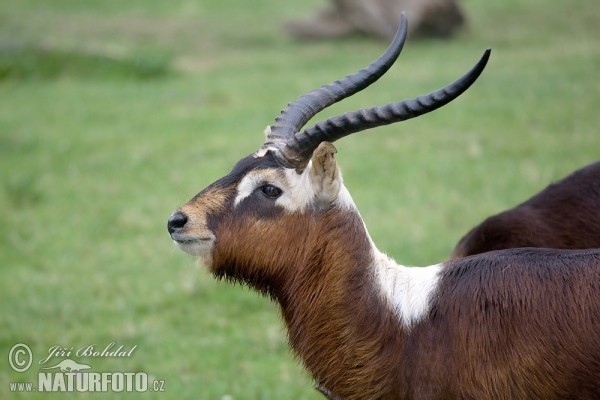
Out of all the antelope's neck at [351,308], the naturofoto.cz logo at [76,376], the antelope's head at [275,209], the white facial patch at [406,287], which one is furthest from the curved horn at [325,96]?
the naturofoto.cz logo at [76,376]

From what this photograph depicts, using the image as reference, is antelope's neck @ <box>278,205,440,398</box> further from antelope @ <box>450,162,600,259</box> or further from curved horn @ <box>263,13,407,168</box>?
antelope @ <box>450,162,600,259</box>

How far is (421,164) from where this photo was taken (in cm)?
973

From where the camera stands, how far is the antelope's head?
3551 millimetres

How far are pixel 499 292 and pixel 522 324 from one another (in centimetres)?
18

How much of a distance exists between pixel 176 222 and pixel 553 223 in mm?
2512

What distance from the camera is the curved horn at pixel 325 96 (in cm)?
389

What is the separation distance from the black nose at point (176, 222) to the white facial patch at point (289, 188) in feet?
0.88

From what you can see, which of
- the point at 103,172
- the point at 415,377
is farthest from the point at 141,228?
the point at 415,377

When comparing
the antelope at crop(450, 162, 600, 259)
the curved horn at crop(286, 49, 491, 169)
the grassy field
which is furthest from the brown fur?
the antelope at crop(450, 162, 600, 259)

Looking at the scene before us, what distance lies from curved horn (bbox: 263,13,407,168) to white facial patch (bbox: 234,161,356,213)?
201 millimetres

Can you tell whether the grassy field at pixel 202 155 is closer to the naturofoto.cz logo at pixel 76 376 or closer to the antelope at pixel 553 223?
the naturofoto.cz logo at pixel 76 376

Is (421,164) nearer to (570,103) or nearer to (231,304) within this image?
(570,103)

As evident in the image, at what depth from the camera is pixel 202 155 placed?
10734 millimetres

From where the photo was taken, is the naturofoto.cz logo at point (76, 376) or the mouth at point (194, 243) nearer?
the mouth at point (194, 243)
